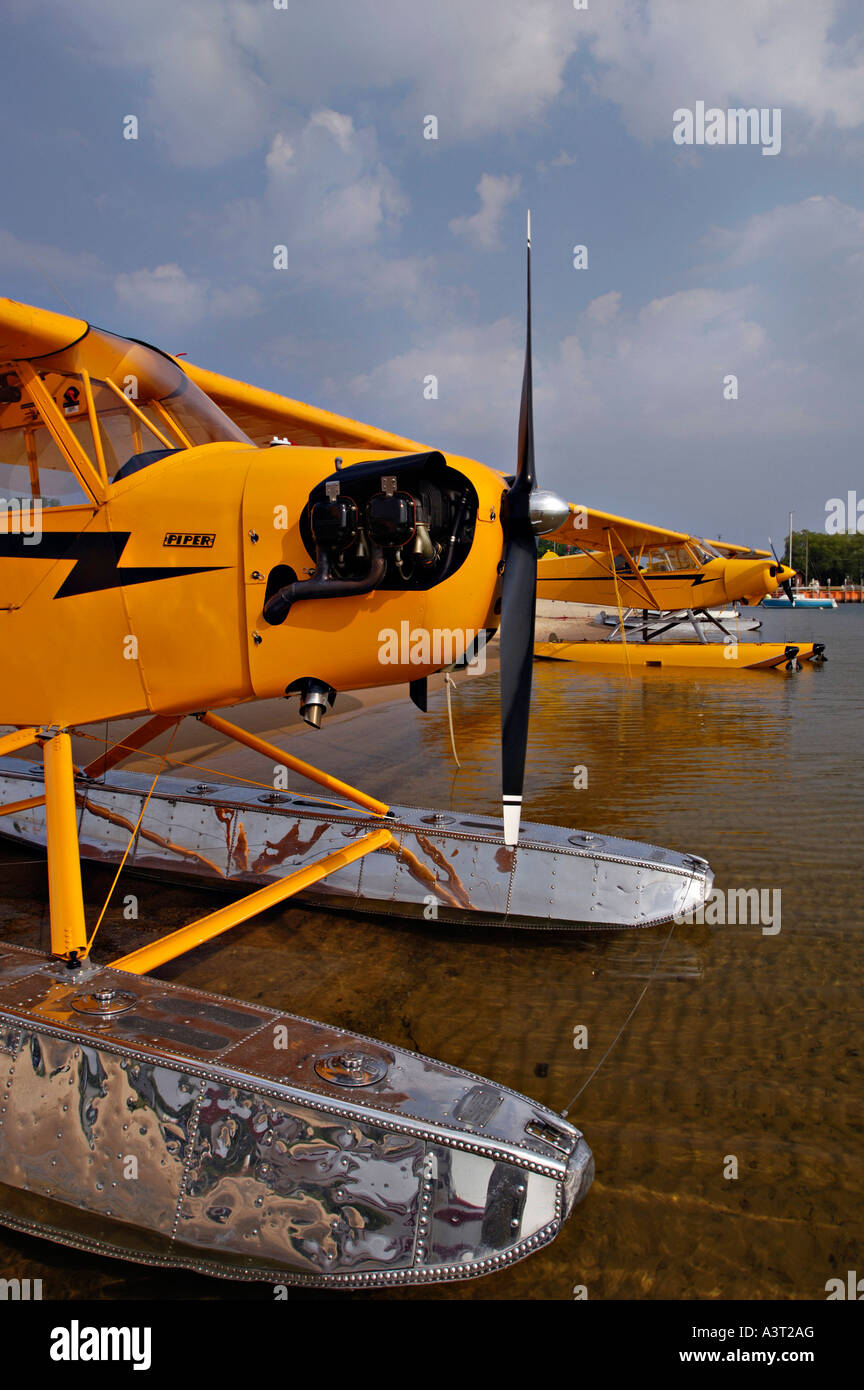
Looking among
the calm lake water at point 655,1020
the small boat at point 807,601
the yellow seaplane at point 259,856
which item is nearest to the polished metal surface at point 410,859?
the yellow seaplane at point 259,856

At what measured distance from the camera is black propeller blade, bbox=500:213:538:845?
3.22 meters

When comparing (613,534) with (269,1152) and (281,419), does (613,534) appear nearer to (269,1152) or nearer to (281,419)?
(281,419)

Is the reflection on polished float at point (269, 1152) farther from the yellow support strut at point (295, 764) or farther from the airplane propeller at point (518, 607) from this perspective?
the yellow support strut at point (295, 764)

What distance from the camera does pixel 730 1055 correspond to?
3463 millimetres

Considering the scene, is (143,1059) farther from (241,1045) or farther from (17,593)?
(17,593)

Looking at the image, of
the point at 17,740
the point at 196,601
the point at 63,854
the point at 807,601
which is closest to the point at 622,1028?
the point at 63,854

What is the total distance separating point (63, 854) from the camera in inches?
138

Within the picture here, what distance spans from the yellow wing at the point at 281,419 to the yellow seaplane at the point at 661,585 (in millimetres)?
12041

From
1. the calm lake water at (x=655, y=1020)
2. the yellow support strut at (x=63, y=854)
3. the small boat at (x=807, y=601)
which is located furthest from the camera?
the small boat at (x=807, y=601)

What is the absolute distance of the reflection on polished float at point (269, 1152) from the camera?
229 cm

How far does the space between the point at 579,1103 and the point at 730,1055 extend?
0.79 meters

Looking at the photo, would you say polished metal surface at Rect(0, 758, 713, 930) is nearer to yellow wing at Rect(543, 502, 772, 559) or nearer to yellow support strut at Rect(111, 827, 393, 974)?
yellow support strut at Rect(111, 827, 393, 974)

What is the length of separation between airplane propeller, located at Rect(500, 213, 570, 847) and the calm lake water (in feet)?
3.77
